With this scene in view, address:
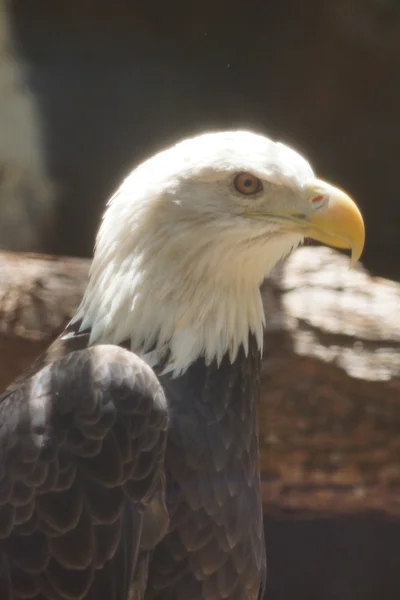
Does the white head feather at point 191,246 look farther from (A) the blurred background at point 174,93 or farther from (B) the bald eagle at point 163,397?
(A) the blurred background at point 174,93

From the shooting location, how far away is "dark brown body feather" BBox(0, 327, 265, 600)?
2039 mm

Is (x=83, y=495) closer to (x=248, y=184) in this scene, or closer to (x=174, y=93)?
(x=248, y=184)

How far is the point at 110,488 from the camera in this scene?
204cm

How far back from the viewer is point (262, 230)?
231 centimetres

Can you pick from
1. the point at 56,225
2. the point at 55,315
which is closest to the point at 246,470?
the point at 55,315

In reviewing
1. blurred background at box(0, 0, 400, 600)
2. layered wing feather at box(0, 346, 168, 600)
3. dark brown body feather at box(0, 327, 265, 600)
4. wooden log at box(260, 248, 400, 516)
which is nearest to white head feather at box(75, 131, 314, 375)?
dark brown body feather at box(0, 327, 265, 600)

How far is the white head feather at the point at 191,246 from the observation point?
7.52 feet

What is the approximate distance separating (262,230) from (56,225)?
2737 millimetres

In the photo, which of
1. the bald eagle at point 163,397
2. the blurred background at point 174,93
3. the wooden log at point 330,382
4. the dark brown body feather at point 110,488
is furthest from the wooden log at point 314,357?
the blurred background at point 174,93

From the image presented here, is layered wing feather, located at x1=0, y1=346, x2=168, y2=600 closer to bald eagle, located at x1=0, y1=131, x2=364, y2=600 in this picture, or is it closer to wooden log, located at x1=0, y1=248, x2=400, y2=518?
bald eagle, located at x1=0, y1=131, x2=364, y2=600

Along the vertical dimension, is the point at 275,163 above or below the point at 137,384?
above

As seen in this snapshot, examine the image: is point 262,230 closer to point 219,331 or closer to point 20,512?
point 219,331

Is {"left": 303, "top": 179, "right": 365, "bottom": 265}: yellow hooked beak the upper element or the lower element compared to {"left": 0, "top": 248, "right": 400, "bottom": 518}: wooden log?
upper

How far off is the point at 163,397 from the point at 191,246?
441 millimetres
